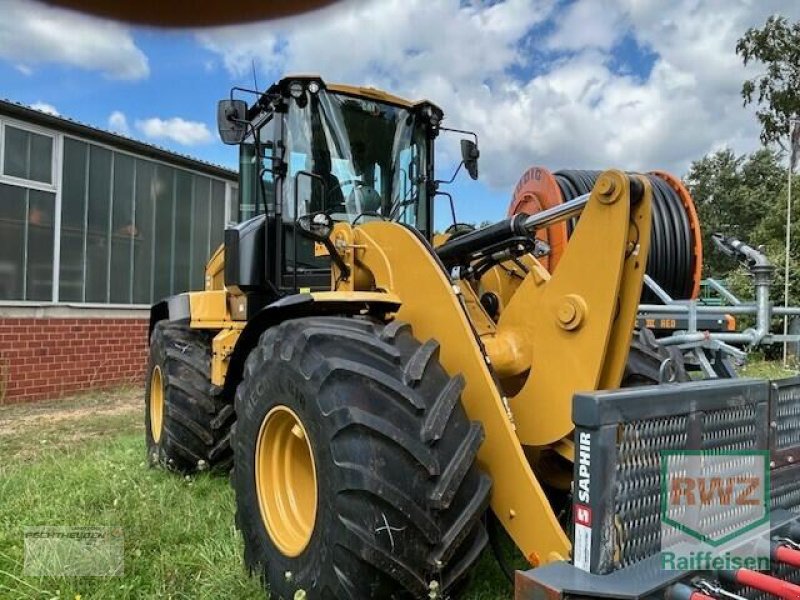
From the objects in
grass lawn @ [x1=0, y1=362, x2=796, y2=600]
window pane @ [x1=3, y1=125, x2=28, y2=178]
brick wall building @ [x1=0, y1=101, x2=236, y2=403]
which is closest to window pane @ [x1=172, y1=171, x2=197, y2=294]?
brick wall building @ [x1=0, y1=101, x2=236, y2=403]

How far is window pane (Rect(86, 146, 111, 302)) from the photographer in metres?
11.7

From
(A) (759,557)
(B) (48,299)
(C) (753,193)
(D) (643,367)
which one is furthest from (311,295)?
(C) (753,193)

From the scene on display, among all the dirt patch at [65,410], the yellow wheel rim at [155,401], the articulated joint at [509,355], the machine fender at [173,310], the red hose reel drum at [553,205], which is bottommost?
the dirt patch at [65,410]

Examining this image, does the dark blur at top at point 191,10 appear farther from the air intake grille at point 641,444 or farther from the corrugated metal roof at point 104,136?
A: the corrugated metal roof at point 104,136

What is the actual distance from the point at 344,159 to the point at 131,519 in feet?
8.09

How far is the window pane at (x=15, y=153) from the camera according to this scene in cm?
1043

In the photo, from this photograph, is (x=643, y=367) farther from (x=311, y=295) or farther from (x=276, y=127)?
(x=276, y=127)

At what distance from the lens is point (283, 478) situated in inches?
122

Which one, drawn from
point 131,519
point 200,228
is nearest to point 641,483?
point 131,519

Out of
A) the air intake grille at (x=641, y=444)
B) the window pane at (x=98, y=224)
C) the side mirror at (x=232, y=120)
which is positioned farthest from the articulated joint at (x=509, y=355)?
the window pane at (x=98, y=224)

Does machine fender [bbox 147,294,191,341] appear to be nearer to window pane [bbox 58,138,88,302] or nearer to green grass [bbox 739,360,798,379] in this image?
window pane [bbox 58,138,88,302]

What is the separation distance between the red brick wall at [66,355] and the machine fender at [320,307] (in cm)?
845

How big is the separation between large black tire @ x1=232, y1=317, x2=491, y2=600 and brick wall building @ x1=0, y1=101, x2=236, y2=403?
954 cm

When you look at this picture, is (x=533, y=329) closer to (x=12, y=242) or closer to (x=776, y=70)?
(x=12, y=242)
